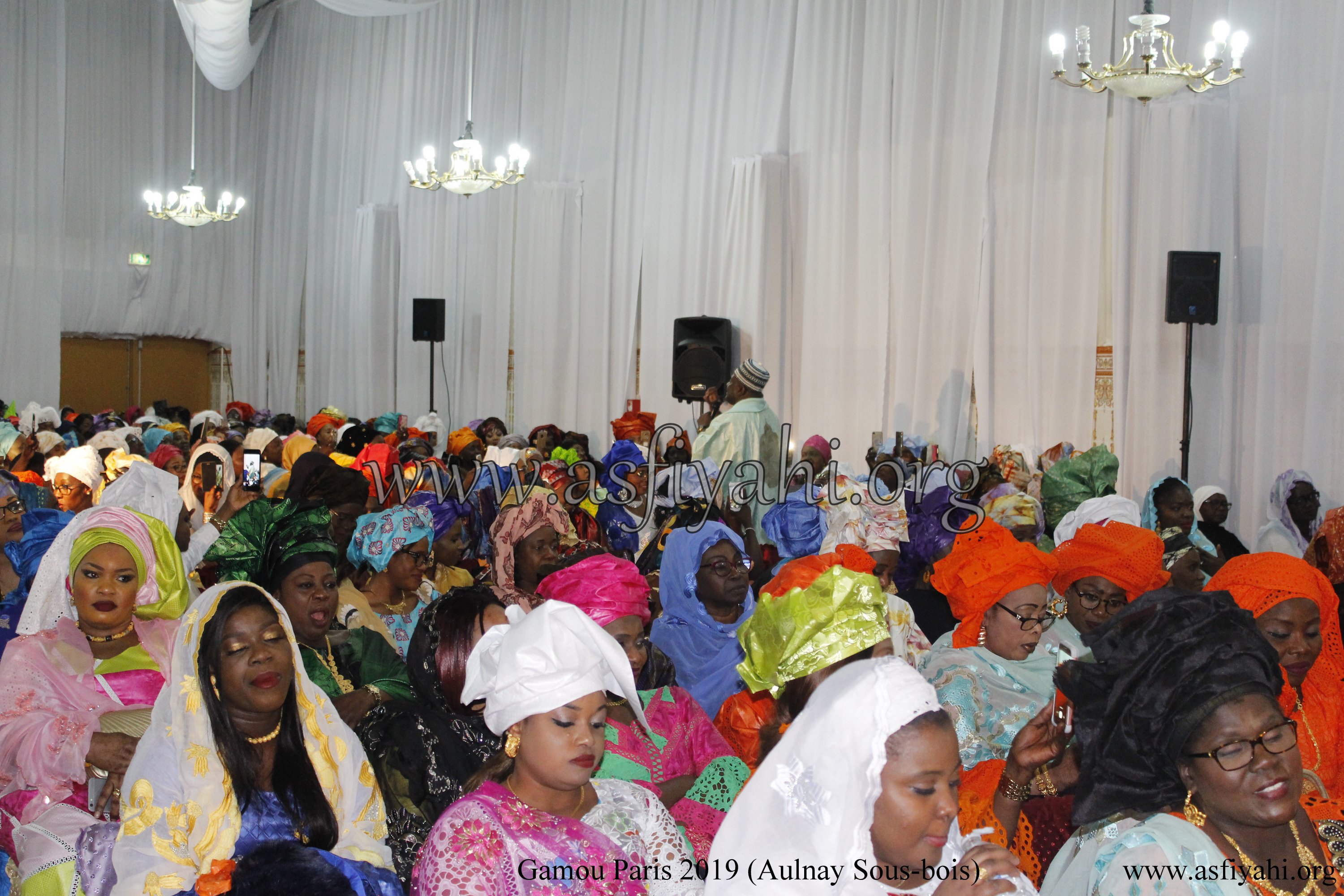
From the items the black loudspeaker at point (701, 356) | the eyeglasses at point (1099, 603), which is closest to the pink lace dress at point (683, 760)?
the eyeglasses at point (1099, 603)

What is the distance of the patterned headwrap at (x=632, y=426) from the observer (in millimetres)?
8805

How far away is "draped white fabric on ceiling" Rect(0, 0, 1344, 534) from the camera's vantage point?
6.92m

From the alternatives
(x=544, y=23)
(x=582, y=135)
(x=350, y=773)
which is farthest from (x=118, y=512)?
(x=544, y=23)

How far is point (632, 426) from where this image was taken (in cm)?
887

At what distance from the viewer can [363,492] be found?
15.6 ft

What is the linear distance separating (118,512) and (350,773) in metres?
1.22

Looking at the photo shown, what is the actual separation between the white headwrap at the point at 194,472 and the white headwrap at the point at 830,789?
4769mm

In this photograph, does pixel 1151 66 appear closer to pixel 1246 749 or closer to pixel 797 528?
pixel 797 528

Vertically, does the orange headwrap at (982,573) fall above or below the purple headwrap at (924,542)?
above

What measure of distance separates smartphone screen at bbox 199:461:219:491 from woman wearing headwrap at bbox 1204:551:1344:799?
5.15 meters

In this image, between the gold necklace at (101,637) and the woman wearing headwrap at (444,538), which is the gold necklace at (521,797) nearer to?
the gold necklace at (101,637)

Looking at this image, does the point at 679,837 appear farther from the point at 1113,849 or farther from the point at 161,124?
the point at 161,124

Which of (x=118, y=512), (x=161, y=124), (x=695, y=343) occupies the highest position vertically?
(x=161, y=124)

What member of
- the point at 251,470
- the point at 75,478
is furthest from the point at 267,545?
the point at 75,478
